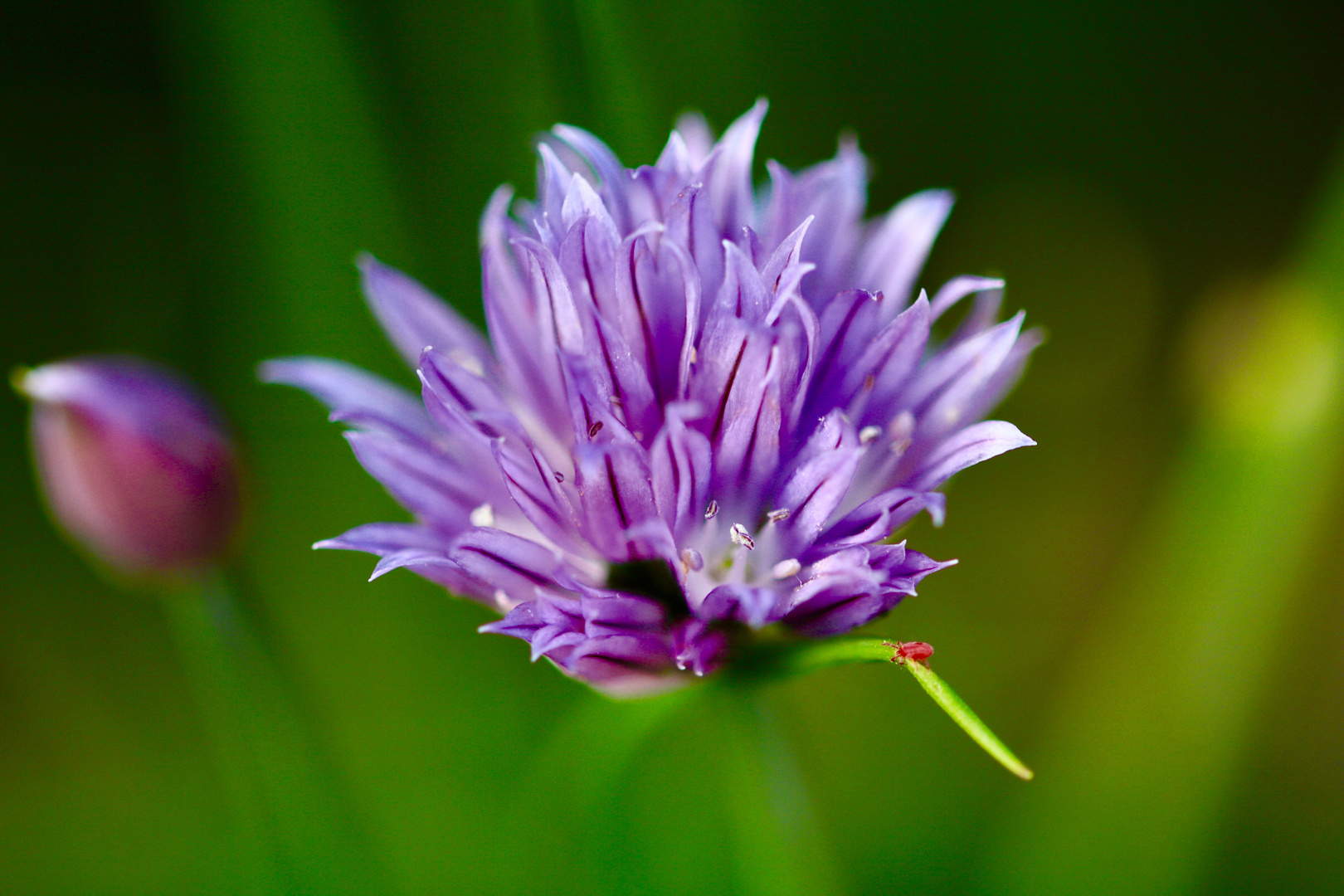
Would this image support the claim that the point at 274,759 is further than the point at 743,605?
Yes

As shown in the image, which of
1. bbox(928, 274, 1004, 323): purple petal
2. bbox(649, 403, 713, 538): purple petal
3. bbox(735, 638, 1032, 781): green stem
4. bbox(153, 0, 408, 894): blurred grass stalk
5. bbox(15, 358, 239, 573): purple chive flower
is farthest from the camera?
bbox(153, 0, 408, 894): blurred grass stalk

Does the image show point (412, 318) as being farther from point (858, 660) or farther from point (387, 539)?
point (858, 660)

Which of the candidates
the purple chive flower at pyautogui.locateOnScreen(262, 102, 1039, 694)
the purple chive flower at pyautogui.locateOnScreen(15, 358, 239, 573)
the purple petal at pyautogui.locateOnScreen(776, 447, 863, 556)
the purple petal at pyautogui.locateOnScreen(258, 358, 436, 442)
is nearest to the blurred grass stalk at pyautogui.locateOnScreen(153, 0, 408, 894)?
the purple chive flower at pyautogui.locateOnScreen(15, 358, 239, 573)

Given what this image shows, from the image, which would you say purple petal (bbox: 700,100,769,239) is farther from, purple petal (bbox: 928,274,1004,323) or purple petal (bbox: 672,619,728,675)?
purple petal (bbox: 672,619,728,675)

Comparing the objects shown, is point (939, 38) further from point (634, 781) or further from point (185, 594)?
point (185, 594)

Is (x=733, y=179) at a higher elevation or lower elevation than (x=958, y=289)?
higher

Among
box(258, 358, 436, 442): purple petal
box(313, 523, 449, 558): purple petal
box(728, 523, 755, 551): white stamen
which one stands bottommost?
box(728, 523, 755, 551): white stamen

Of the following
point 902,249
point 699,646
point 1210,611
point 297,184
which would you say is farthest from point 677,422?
point 297,184

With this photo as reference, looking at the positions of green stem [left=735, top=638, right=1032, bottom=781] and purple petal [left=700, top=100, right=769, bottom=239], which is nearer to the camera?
green stem [left=735, top=638, right=1032, bottom=781]

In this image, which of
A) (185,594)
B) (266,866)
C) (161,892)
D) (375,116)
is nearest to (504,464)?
(185,594)
